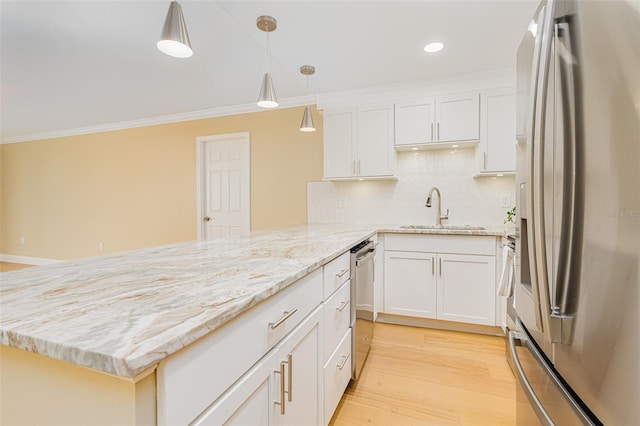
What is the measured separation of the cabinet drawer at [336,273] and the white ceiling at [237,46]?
5.53 ft

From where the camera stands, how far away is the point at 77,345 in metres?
0.44

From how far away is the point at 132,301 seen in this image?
2.14ft

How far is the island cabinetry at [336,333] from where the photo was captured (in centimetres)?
130

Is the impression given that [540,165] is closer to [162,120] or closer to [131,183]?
[162,120]

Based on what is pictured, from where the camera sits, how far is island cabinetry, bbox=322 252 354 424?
130cm

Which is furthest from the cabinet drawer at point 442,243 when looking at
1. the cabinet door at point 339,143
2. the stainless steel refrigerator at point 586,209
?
the stainless steel refrigerator at point 586,209

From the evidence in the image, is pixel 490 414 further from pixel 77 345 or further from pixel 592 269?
pixel 77 345

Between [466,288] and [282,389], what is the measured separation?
219 centimetres

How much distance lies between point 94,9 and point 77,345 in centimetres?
269

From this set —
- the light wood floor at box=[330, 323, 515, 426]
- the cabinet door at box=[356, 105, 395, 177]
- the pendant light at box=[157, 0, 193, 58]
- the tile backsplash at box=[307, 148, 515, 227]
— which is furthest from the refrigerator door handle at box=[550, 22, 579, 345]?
the tile backsplash at box=[307, 148, 515, 227]

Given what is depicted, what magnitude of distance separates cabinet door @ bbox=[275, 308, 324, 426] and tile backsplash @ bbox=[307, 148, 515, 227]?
2275mm

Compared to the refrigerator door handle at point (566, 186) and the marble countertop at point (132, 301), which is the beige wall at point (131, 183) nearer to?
the marble countertop at point (132, 301)

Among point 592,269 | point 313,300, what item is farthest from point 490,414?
point 592,269

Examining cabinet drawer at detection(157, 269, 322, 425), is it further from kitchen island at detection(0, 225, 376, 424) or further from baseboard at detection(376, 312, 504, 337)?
baseboard at detection(376, 312, 504, 337)
